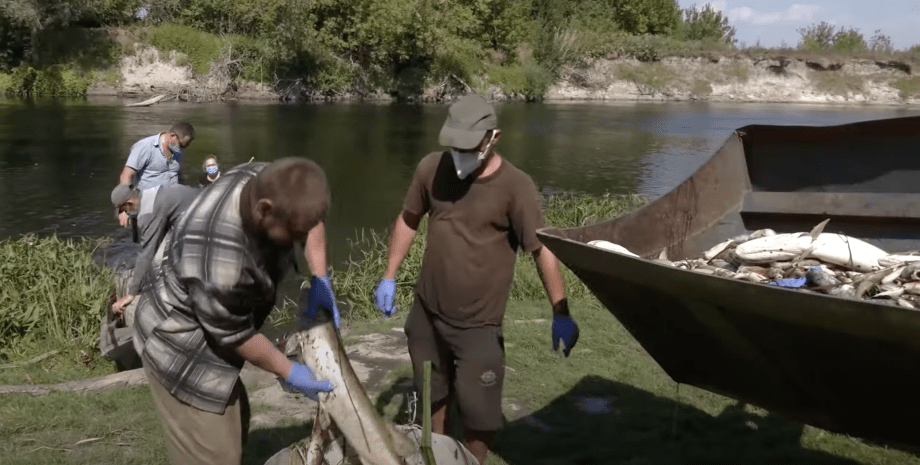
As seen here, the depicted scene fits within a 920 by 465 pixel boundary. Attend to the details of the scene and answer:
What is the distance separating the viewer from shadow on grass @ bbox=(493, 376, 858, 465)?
4.70 meters

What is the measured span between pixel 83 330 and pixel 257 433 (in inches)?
128

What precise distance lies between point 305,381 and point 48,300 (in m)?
5.56

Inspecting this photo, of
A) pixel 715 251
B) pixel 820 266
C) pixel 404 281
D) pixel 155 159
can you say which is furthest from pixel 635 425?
pixel 155 159

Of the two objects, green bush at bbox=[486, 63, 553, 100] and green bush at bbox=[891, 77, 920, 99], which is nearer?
green bush at bbox=[486, 63, 553, 100]

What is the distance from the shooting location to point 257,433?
479 cm

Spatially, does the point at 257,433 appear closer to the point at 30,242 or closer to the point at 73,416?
the point at 73,416

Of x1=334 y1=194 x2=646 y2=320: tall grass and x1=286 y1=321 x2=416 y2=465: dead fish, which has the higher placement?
x1=286 y1=321 x2=416 y2=465: dead fish

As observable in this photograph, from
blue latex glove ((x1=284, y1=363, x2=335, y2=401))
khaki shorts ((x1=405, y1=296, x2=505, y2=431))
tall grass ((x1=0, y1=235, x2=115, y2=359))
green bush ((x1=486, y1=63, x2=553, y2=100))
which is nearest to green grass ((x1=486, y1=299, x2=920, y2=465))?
khaki shorts ((x1=405, y1=296, x2=505, y2=431))

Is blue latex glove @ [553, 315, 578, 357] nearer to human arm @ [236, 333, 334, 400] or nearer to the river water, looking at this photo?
human arm @ [236, 333, 334, 400]

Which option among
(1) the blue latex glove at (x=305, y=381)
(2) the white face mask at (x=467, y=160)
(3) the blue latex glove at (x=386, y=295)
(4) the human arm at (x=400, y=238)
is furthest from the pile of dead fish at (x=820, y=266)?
(1) the blue latex glove at (x=305, y=381)

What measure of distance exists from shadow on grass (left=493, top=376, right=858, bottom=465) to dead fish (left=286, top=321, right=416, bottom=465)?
5.53ft

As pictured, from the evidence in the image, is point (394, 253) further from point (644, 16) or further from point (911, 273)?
Result: point (644, 16)

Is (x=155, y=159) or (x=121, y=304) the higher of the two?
(x=155, y=159)

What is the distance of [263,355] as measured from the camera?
9.29 ft
